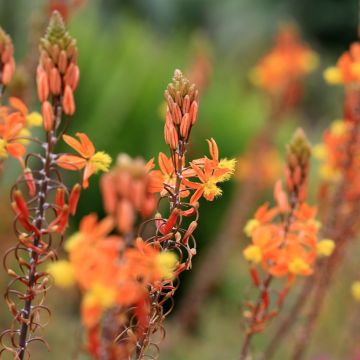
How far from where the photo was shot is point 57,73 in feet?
4.22

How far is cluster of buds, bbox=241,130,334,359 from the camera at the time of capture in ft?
5.55

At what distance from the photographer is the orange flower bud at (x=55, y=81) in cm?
128

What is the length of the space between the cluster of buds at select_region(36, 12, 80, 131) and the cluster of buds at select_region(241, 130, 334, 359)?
0.64 m

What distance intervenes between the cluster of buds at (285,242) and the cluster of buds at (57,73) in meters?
0.64

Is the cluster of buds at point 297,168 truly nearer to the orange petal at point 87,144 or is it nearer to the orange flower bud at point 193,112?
the orange flower bud at point 193,112

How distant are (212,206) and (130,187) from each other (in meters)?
4.90

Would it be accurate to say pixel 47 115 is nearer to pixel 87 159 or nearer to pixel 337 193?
pixel 87 159

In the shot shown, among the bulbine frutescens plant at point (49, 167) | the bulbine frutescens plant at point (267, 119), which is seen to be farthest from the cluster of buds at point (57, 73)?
the bulbine frutescens plant at point (267, 119)

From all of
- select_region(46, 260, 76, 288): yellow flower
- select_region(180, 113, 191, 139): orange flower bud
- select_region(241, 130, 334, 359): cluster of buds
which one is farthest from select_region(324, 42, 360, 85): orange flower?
select_region(46, 260, 76, 288): yellow flower

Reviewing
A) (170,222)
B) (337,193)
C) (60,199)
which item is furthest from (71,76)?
(337,193)

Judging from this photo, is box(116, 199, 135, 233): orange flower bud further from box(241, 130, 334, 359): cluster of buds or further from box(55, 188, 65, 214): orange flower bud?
box(241, 130, 334, 359): cluster of buds

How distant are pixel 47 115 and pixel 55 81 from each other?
85 mm

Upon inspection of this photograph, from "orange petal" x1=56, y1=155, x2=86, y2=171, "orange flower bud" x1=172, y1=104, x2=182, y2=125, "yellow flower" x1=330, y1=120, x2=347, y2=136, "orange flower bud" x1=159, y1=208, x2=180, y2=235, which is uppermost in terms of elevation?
"yellow flower" x1=330, y1=120, x2=347, y2=136

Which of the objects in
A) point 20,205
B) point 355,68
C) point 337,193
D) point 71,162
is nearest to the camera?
point 20,205
